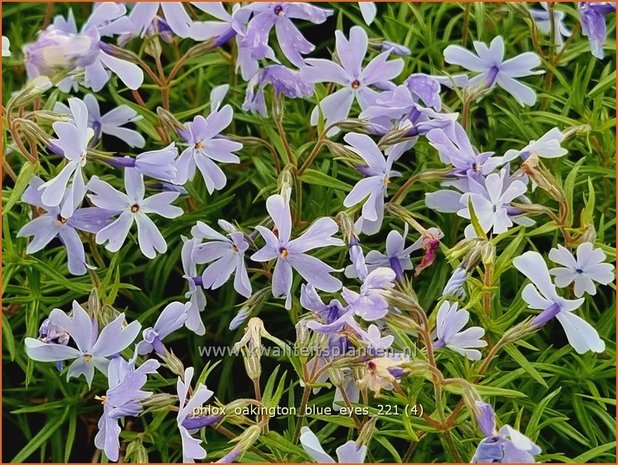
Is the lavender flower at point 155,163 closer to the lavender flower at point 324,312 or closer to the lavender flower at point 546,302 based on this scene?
the lavender flower at point 324,312

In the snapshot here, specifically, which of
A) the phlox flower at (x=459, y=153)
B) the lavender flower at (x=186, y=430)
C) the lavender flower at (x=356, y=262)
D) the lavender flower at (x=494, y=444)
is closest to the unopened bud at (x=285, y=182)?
the lavender flower at (x=356, y=262)

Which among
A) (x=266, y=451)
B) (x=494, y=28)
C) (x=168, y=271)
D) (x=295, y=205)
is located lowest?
(x=266, y=451)

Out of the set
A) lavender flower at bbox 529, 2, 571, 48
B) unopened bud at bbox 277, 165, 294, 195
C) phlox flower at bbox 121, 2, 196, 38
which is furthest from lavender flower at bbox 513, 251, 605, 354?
phlox flower at bbox 121, 2, 196, 38

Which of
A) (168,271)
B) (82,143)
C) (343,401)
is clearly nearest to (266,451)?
(343,401)

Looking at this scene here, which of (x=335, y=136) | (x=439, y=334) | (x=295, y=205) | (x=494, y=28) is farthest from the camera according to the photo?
(x=494, y=28)

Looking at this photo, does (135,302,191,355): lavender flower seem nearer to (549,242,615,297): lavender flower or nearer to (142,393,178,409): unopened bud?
(142,393,178,409): unopened bud

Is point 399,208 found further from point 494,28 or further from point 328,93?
point 494,28
